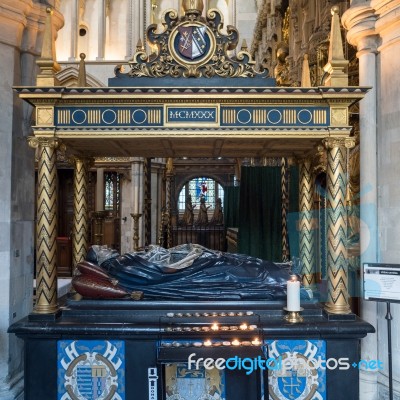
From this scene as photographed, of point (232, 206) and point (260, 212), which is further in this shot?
point (232, 206)

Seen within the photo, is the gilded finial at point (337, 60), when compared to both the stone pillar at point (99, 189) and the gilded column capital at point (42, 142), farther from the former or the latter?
the stone pillar at point (99, 189)

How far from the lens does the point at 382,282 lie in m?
3.12

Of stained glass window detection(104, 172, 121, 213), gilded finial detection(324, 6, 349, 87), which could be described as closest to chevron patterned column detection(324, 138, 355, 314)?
gilded finial detection(324, 6, 349, 87)

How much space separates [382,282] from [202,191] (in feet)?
54.0

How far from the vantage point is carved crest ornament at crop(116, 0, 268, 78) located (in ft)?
11.6

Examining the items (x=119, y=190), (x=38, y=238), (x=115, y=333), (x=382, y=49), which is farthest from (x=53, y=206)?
(x=119, y=190)

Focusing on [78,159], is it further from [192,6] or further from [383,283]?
[383,283]

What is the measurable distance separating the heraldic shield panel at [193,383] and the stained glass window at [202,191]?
634 inches

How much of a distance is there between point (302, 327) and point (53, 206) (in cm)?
208

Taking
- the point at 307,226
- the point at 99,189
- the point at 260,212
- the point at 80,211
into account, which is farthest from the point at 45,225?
the point at 99,189

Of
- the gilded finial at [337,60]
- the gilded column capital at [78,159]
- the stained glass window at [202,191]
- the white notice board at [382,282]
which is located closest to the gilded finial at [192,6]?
the gilded finial at [337,60]

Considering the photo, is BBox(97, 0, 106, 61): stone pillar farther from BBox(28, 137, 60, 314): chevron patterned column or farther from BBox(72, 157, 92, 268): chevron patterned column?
BBox(28, 137, 60, 314): chevron patterned column

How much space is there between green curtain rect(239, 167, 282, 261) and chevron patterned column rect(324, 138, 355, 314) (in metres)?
3.54

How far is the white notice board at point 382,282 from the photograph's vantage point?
306cm
